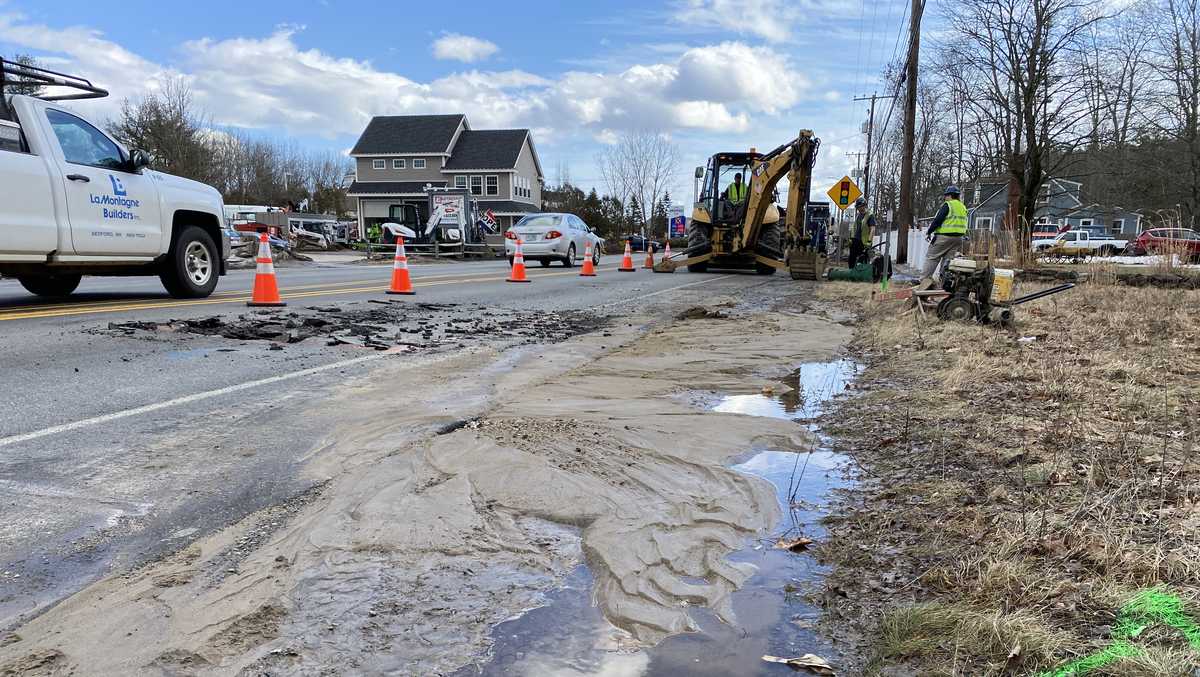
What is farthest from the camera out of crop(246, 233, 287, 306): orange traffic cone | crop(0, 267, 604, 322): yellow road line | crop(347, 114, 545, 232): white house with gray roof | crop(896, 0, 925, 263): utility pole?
crop(347, 114, 545, 232): white house with gray roof

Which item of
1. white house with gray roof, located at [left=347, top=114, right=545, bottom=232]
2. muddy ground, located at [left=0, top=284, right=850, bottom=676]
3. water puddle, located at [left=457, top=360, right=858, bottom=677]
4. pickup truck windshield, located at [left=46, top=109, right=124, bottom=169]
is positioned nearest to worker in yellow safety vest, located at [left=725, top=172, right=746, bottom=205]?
pickup truck windshield, located at [left=46, top=109, right=124, bottom=169]

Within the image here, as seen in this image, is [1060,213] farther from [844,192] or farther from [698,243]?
[698,243]

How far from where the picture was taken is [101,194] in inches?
327

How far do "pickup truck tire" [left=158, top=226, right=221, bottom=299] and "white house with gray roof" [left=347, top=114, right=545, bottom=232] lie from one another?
46.4 metres

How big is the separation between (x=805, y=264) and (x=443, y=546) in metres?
16.3

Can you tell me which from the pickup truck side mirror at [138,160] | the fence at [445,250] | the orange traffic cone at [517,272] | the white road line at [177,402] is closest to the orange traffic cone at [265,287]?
the pickup truck side mirror at [138,160]

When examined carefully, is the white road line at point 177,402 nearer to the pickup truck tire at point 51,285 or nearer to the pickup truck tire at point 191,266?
the pickup truck tire at point 191,266

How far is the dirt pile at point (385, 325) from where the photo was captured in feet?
24.1

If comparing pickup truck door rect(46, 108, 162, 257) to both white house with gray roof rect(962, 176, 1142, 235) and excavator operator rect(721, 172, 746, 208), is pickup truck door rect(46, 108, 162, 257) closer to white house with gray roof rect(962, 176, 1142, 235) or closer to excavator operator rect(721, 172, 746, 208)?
excavator operator rect(721, 172, 746, 208)

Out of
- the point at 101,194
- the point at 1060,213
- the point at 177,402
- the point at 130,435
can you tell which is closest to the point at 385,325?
the point at 101,194

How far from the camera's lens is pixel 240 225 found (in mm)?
34031

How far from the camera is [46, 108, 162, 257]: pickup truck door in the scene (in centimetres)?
801

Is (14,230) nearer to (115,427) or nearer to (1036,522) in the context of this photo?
(115,427)

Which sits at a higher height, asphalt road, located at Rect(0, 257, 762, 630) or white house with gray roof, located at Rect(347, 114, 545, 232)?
white house with gray roof, located at Rect(347, 114, 545, 232)
